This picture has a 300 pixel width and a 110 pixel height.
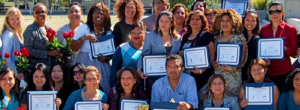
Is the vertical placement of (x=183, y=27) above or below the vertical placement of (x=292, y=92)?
above

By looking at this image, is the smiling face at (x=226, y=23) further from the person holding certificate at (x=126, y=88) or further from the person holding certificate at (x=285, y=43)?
the person holding certificate at (x=126, y=88)

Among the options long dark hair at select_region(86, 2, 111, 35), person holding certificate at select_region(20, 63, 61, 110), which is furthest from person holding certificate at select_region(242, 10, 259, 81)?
person holding certificate at select_region(20, 63, 61, 110)

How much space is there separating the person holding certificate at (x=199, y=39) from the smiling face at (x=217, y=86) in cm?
38

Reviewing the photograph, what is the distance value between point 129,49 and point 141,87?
64 cm

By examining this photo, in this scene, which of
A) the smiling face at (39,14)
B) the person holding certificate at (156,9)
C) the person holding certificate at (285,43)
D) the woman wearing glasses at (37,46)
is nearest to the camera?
the person holding certificate at (285,43)

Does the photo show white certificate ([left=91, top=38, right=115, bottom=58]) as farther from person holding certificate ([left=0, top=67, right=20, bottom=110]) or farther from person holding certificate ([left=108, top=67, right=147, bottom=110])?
person holding certificate ([left=0, top=67, right=20, bottom=110])

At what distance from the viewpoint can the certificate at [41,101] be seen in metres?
5.76

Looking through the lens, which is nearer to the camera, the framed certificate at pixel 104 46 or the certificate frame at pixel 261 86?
the certificate frame at pixel 261 86

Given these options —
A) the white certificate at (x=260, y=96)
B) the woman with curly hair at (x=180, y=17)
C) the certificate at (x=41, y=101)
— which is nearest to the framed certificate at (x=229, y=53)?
the white certificate at (x=260, y=96)

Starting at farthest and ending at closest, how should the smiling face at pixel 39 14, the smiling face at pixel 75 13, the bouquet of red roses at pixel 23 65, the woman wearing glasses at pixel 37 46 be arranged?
1. the smiling face at pixel 75 13
2. the smiling face at pixel 39 14
3. the woman wearing glasses at pixel 37 46
4. the bouquet of red roses at pixel 23 65

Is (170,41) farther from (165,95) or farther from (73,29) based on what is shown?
(73,29)

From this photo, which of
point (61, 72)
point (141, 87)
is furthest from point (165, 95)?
point (61, 72)

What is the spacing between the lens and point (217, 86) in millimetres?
5609

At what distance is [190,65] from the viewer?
590 centimetres
